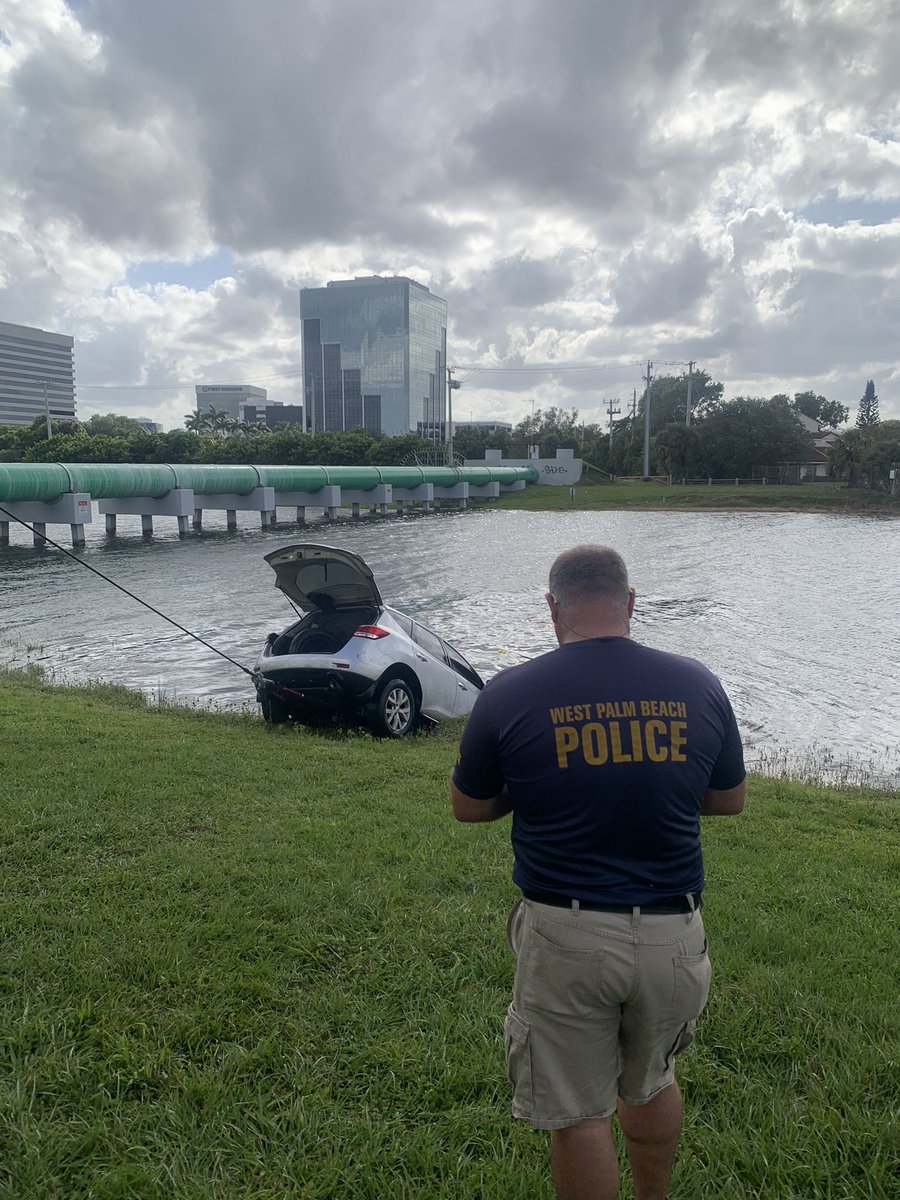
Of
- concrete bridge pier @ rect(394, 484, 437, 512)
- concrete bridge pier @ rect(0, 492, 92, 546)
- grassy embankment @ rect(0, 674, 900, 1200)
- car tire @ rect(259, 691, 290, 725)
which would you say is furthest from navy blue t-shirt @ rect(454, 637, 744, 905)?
concrete bridge pier @ rect(394, 484, 437, 512)

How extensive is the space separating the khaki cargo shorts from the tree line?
7341 centimetres

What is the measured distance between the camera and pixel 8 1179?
8.93 ft

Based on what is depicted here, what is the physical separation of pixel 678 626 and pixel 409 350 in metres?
181

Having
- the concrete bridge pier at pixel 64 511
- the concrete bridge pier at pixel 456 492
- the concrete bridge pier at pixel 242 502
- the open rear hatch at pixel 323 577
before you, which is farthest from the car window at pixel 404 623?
the concrete bridge pier at pixel 456 492

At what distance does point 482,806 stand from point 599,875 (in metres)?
0.39

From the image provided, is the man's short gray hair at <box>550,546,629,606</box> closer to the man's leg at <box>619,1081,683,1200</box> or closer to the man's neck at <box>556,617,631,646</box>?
the man's neck at <box>556,617,631,646</box>

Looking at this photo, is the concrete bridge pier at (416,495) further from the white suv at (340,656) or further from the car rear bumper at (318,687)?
the car rear bumper at (318,687)

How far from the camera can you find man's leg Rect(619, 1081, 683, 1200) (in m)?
2.47

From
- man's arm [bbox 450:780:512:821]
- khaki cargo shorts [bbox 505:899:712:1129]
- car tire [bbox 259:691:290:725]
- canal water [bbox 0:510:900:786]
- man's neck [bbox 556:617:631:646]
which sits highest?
man's neck [bbox 556:617:631:646]

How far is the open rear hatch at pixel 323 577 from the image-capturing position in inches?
382

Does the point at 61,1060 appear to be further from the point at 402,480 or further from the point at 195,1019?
the point at 402,480

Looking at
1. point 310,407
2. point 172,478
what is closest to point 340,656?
point 172,478

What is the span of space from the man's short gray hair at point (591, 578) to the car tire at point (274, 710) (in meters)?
7.82

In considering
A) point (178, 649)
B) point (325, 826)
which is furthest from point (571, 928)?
point (178, 649)
